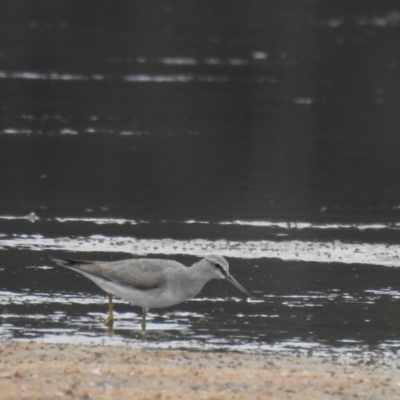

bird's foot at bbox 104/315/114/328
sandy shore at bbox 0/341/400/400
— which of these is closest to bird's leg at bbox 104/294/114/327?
bird's foot at bbox 104/315/114/328

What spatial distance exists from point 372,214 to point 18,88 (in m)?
15.9

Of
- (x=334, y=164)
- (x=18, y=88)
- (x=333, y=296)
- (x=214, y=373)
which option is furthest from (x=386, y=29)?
(x=214, y=373)

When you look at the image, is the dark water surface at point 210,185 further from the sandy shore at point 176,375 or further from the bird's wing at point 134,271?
the sandy shore at point 176,375

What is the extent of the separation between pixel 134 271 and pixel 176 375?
2.65 m

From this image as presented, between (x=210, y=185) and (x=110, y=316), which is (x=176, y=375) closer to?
(x=110, y=316)

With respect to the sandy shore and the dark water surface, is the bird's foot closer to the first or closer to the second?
the dark water surface

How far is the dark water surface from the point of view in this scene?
1266 cm

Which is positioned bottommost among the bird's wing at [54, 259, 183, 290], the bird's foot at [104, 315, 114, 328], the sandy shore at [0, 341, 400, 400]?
the sandy shore at [0, 341, 400, 400]

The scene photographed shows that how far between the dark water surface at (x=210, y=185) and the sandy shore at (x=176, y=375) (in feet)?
2.51

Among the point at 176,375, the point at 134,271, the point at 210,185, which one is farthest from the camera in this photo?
the point at 210,185

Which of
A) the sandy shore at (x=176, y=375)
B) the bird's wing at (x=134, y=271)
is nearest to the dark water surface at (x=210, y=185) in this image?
the bird's wing at (x=134, y=271)

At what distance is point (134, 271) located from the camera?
12258mm

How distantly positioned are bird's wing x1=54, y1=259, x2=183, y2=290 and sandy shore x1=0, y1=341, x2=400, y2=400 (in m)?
1.22

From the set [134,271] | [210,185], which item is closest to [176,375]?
[134,271]
